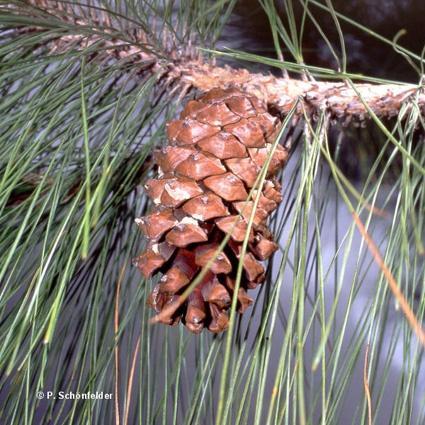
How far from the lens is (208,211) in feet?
0.77

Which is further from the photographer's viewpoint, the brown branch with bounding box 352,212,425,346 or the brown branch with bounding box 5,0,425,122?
the brown branch with bounding box 5,0,425,122

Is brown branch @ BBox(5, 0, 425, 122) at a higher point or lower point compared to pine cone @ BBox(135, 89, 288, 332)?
higher

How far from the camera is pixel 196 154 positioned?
0.25 meters

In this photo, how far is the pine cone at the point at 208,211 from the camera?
9.3 inches

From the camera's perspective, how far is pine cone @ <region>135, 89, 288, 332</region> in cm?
24

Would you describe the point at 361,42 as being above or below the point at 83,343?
above

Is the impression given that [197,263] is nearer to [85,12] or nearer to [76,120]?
[76,120]

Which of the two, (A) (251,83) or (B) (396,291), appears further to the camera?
(A) (251,83)

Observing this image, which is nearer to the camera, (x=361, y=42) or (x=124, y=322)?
(x=124, y=322)

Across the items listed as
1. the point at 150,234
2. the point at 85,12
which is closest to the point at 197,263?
the point at 150,234

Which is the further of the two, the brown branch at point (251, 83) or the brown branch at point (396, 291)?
the brown branch at point (251, 83)


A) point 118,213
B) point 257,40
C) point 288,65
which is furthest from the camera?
point 257,40

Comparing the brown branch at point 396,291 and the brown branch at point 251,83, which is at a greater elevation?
the brown branch at point 251,83

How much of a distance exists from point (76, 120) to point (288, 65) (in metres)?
0.10
